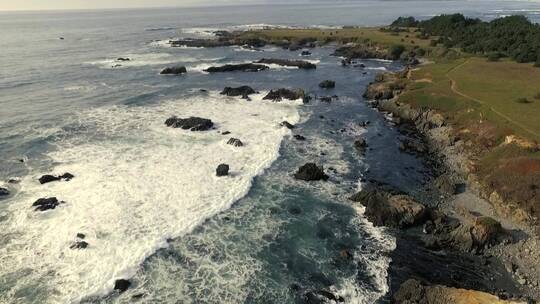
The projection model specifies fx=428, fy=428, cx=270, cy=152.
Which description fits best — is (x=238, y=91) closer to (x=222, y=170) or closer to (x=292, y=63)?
(x=292, y=63)

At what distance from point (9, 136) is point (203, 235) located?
121ft

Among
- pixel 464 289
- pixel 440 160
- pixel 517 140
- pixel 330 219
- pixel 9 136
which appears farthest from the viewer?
pixel 9 136

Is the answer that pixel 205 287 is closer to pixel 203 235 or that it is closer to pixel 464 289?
pixel 203 235

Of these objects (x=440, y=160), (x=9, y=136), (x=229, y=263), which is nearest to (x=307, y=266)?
(x=229, y=263)

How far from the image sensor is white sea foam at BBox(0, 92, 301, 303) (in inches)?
1236

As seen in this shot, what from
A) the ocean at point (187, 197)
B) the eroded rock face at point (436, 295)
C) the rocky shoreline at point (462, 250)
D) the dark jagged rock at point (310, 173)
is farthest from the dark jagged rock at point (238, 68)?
the eroded rock face at point (436, 295)

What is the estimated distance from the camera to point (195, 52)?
133375mm

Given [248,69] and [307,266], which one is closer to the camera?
[307,266]

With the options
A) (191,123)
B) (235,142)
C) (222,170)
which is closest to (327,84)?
(191,123)

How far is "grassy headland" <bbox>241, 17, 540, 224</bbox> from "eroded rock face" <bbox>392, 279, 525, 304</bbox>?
42.1ft

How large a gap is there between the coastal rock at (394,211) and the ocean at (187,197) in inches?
45.2

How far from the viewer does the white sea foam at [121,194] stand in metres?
31.4

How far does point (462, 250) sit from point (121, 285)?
25.8m

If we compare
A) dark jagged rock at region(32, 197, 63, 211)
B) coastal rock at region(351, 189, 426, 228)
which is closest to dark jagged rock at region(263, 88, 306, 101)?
coastal rock at region(351, 189, 426, 228)
